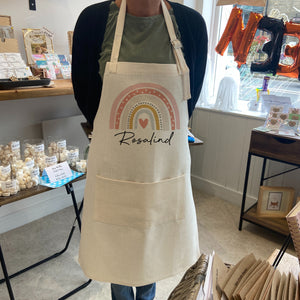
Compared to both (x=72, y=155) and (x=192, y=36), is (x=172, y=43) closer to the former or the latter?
(x=192, y=36)

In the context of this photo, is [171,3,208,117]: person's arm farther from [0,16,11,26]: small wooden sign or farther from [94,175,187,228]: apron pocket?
[0,16,11,26]: small wooden sign

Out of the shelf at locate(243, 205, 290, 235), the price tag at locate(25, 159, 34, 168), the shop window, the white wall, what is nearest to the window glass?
the shop window

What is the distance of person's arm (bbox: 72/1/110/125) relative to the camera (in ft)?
3.19

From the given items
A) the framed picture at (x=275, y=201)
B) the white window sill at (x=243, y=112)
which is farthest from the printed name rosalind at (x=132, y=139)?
the white window sill at (x=243, y=112)

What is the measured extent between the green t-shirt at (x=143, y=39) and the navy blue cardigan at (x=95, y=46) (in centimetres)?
4

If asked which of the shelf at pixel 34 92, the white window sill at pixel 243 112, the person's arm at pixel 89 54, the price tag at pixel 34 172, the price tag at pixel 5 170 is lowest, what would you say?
the price tag at pixel 34 172

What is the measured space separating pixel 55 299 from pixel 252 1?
2.33 meters

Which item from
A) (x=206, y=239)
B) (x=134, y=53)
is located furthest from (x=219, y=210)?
(x=134, y=53)

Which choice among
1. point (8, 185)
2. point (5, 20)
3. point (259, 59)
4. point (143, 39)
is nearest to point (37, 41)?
point (5, 20)

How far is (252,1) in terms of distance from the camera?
2.06 metres

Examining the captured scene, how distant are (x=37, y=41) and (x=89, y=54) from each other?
1128 mm

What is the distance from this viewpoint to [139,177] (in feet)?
3.26

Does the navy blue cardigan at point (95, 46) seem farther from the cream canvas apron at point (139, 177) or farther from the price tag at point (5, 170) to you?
the price tag at point (5, 170)

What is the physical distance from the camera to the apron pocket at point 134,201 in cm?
100
